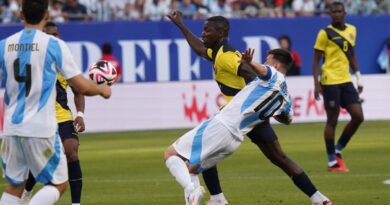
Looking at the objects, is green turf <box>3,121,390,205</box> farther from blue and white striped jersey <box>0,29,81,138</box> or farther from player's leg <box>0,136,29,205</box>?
blue and white striped jersey <box>0,29,81,138</box>

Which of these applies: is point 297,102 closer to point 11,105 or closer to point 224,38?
point 224,38

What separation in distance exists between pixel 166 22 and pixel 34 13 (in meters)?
20.2

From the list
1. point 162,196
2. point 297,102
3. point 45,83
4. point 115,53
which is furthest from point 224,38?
point 115,53

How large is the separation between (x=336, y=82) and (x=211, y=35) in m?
5.36

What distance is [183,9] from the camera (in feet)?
102

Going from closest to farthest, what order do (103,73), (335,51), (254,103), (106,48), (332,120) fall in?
(103,73), (254,103), (332,120), (335,51), (106,48)

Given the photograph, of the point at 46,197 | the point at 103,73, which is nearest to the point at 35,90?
the point at 46,197

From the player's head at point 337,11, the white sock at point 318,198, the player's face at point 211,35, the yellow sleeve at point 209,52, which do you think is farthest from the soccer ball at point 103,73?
the player's head at point 337,11

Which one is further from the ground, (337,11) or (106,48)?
(337,11)

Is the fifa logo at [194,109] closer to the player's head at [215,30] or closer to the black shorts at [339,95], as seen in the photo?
the black shorts at [339,95]

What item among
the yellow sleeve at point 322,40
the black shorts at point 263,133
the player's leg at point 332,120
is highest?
the black shorts at point 263,133

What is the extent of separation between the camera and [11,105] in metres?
9.70

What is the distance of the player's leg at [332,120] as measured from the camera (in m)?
17.3

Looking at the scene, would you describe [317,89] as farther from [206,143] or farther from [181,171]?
[181,171]
